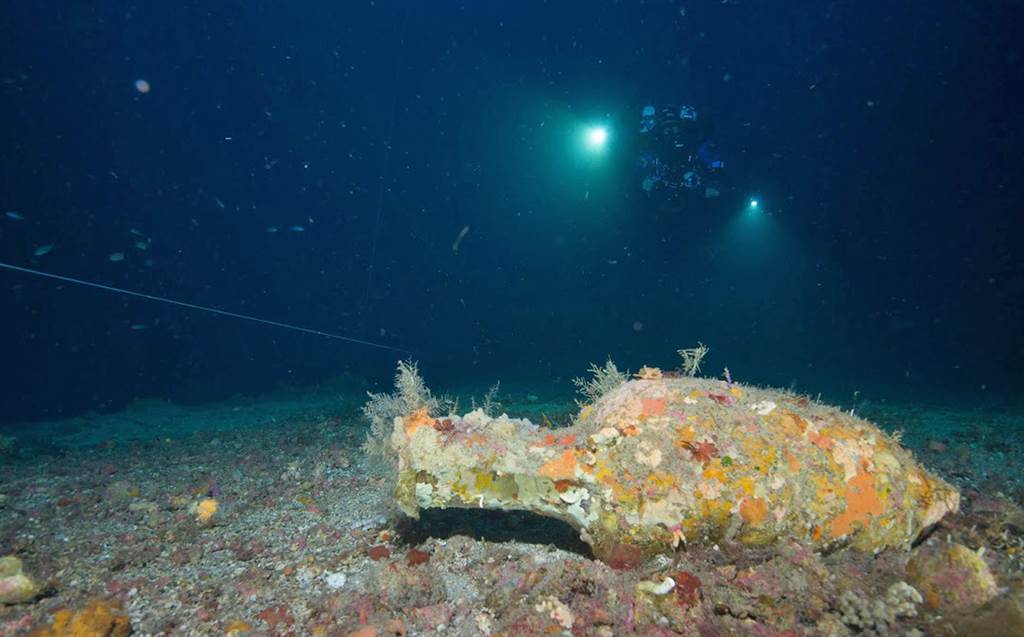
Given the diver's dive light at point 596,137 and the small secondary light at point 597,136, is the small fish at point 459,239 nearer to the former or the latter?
the diver's dive light at point 596,137

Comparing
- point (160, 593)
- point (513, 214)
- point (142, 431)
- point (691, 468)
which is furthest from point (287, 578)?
point (513, 214)

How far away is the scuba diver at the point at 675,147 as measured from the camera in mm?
22078

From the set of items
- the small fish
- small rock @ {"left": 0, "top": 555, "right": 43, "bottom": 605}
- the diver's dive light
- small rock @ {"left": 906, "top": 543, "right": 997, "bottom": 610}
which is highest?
the diver's dive light

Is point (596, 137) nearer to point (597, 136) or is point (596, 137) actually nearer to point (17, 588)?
point (597, 136)

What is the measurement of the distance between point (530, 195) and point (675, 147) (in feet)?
167

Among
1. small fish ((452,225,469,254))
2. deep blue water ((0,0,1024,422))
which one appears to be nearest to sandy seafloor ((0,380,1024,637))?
deep blue water ((0,0,1024,422))

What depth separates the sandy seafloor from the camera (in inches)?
102

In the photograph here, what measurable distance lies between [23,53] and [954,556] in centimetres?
6962

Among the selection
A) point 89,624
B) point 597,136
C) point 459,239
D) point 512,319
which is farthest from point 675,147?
point 459,239

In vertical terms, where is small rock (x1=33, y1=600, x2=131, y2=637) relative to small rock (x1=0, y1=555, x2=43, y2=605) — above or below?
above

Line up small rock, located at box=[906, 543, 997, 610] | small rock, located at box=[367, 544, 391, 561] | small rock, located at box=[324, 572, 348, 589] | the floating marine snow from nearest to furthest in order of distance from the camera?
small rock, located at box=[906, 543, 997, 610] < the floating marine snow < small rock, located at box=[324, 572, 348, 589] < small rock, located at box=[367, 544, 391, 561]

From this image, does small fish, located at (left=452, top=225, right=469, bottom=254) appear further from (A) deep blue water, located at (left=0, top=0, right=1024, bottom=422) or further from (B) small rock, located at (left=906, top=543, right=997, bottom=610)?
(B) small rock, located at (left=906, top=543, right=997, bottom=610)

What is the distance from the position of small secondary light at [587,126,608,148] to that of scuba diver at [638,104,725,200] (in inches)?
1011

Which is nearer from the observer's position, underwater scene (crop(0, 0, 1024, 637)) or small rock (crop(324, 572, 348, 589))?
underwater scene (crop(0, 0, 1024, 637))
